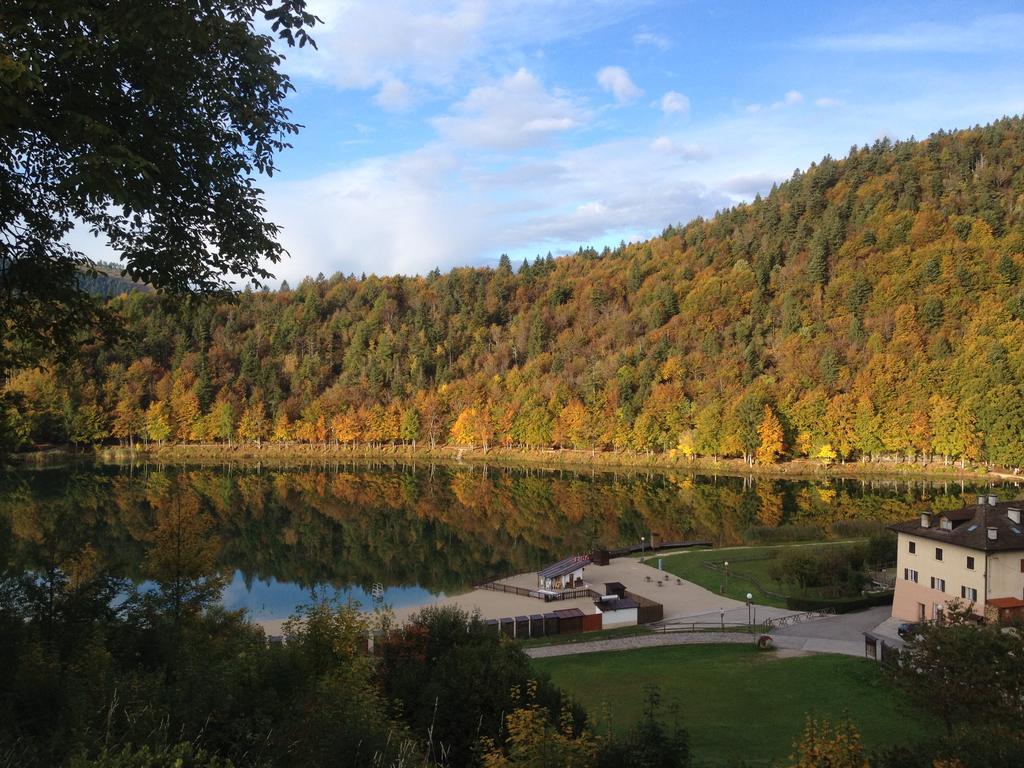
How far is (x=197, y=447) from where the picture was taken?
101438mm

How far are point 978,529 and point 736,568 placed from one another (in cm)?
1295

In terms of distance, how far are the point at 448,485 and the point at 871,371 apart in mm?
48905

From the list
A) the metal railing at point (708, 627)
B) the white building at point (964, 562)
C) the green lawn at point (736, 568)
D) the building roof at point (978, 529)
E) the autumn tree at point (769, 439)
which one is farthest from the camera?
the autumn tree at point (769, 439)

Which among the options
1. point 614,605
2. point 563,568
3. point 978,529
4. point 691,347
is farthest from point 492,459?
point 978,529

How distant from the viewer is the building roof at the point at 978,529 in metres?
23.8

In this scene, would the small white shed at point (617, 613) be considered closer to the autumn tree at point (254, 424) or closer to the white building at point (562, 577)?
the white building at point (562, 577)

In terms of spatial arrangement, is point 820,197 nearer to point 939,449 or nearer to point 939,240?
point 939,240

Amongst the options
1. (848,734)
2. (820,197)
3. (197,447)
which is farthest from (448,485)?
(820,197)

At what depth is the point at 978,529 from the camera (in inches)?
965

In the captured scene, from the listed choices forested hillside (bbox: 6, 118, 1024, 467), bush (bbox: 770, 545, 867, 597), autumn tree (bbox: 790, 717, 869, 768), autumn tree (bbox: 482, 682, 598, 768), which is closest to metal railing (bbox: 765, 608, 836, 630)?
bush (bbox: 770, 545, 867, 597)

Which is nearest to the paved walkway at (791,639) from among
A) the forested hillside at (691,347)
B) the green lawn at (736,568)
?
the green lawn at (736,568)

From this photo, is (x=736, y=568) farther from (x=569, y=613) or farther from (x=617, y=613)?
(x=569, y=613)

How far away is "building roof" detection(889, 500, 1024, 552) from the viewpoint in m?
23.8

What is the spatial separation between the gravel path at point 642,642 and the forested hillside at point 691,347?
54780mm
